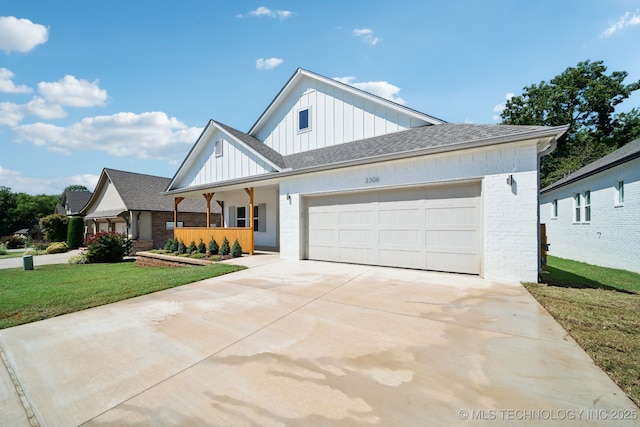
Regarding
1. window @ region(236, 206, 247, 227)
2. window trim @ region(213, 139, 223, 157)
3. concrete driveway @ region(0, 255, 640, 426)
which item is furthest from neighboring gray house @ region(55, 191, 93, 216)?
concrete driveway @ region(0, 255, 640, 426)

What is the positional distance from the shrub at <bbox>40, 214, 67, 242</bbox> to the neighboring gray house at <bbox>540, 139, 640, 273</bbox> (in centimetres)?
3986

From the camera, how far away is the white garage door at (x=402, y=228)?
268 inches

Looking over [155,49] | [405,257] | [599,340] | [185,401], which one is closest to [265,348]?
[185,401]

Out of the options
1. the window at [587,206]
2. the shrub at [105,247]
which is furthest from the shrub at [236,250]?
the window at [587,206]

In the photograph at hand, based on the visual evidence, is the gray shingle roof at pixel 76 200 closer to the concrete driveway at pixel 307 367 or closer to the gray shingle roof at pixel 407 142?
the gray shingle roof at pixel 407 142

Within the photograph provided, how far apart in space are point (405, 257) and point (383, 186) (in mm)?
2262

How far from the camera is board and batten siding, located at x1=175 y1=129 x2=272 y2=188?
11352mm

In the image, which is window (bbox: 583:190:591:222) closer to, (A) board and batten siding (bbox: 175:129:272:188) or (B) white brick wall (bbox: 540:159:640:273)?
(B) white brick wall (bbox: 540:159:640:273)

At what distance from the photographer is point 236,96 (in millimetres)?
11023

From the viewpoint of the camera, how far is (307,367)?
2.61 m

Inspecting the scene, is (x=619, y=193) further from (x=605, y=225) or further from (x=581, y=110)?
(x=581, y=110)

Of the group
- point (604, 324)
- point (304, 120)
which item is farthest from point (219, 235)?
point (604, 324)

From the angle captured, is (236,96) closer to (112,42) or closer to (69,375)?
(112,42)

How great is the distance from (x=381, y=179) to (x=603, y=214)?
429 inches
